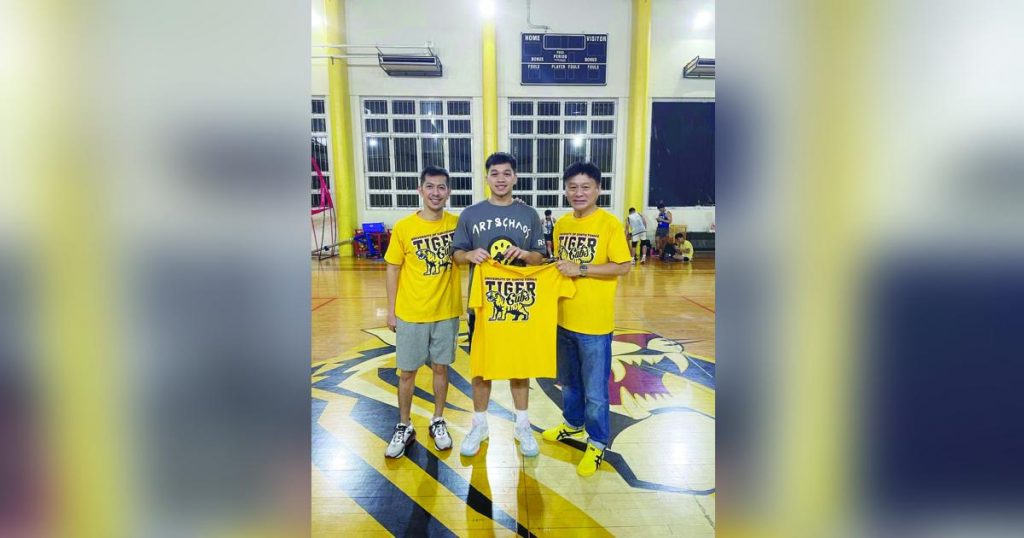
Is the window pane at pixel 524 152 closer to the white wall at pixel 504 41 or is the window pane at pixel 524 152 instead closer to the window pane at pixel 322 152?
the white wall at pixel 504 41

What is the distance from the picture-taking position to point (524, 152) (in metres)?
12.4

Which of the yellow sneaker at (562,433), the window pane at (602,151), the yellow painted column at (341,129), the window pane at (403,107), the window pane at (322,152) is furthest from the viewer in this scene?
the window pane at (602,151)

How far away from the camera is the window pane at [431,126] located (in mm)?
12008

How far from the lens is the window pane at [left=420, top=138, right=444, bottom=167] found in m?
12.1

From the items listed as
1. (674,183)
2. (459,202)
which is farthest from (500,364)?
(674,183)

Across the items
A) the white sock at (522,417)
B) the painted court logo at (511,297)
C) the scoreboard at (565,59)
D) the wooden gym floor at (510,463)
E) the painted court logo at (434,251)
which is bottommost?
the wooden gym floor at (510,463)

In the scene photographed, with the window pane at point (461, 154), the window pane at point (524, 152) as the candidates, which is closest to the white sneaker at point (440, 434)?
the window pane at point (461, 154)

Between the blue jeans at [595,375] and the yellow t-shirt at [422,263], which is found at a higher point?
the yellow t-shirt at [422,263]

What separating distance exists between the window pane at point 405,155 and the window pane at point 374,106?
2.68ft

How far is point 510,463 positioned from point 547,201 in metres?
10.6

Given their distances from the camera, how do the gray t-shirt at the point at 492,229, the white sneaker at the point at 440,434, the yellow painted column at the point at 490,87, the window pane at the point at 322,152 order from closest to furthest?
the gray t-shirt at the point at 492,229 < the white sneaker at the point at 440,434 < the yellow painted column at the point at 490,87 < the window pane at the point at 322,152

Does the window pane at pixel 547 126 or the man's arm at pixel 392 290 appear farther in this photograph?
the window pane at pixel 547 126
